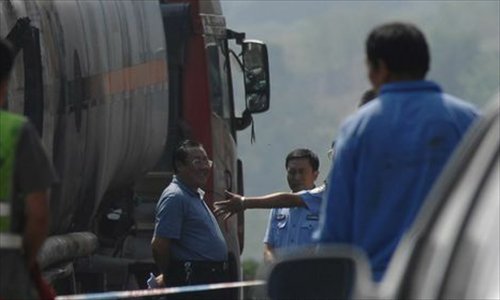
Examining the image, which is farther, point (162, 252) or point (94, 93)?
point (94, 93)

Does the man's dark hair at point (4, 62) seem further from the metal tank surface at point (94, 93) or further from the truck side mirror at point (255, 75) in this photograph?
the truck side mirror at point (255, 75)

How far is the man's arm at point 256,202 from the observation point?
1297cm

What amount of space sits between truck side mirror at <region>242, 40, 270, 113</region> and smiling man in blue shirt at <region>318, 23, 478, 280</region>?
12.3 metres

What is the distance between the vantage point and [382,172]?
7.24 meters

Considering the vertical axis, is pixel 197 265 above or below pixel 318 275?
below

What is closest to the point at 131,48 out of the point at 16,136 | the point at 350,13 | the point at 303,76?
the point at 16,136

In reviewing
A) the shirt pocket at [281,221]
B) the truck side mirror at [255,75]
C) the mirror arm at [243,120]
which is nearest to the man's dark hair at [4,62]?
the shirt pocket at [281,221]

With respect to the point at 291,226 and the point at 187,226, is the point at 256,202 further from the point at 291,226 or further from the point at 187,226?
the point at 291,226

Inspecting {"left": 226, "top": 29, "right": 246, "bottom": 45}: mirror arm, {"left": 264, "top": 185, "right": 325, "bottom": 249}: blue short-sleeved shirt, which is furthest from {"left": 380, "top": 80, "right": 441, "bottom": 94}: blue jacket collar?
{"left": 226, "top": 29, "right": 246, "bottom": 45}: mirror arm

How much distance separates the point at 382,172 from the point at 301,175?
756 centimetres

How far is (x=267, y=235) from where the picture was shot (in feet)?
47.6

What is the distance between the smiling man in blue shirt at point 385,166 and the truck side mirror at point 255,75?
1229 centimetres

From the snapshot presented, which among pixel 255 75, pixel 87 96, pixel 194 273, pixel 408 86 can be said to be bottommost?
pixel 194 273

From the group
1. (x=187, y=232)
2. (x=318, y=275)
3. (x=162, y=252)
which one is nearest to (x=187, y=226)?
(x=187, y=232)
